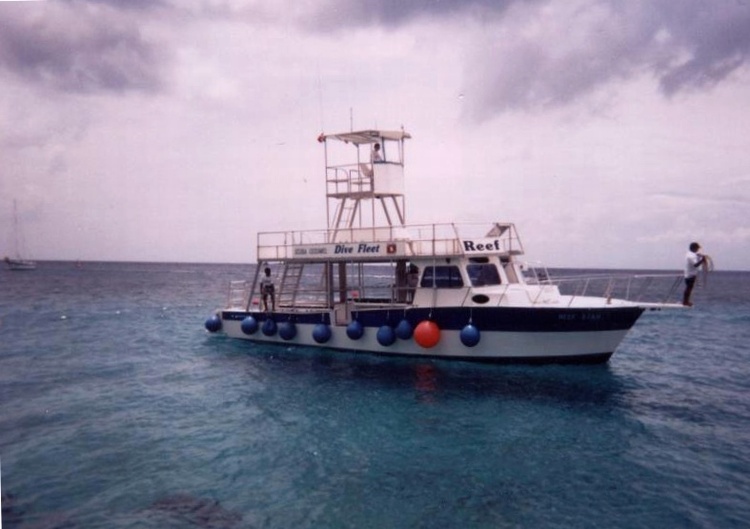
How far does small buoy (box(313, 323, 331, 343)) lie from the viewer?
808 inches

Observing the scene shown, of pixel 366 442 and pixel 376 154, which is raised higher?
pixel 376 154

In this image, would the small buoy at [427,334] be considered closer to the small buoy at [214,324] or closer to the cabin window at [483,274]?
the cabin window at [483,274]

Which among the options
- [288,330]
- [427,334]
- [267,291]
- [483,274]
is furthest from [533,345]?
[267,291]

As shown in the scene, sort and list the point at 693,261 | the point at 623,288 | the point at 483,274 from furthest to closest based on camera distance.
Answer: the point at 623,288 < the point at 483,274 < the point at 693,261

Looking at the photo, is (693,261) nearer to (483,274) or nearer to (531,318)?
(531,318)

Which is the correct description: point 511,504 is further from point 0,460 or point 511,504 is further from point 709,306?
point 709,306

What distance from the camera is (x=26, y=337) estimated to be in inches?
1120

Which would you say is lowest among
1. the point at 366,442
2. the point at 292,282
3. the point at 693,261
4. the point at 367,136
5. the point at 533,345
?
the point at 366,442

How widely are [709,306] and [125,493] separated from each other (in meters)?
55.5

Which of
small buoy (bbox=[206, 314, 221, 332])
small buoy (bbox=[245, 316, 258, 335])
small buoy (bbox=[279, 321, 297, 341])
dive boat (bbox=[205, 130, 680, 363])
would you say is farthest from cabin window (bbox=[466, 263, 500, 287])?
small buoy (bbox=[206, 314, 221, 332])

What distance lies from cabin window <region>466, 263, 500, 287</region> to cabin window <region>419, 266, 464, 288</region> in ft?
1.30

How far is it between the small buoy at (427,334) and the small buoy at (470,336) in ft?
2.85

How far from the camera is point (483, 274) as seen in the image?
19.0 meters

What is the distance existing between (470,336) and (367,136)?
27.4ft
